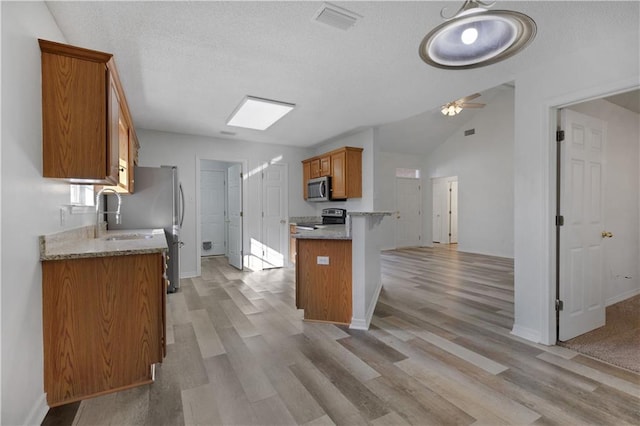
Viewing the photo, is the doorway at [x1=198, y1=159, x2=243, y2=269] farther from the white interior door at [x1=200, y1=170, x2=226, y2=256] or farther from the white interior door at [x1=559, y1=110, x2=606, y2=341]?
the white interior door at [x1=559, y1=110, x2=606, y2=341]

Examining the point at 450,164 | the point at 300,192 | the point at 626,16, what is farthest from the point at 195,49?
the point at 450,164

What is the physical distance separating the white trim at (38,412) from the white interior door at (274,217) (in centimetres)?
411

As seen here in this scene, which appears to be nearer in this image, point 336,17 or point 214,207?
point 336,17

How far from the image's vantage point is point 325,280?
120 inches

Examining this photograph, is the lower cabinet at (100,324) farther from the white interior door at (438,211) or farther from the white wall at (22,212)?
the white interior door at (438,211)

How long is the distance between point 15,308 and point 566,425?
2875mm

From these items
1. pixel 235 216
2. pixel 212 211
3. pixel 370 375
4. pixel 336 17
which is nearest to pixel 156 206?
pixel 235 216

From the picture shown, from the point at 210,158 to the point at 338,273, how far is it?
3.60 metres

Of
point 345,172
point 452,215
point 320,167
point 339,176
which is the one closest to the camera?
point 345,172

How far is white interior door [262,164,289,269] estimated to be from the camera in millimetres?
5844

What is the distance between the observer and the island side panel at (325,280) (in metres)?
2.97

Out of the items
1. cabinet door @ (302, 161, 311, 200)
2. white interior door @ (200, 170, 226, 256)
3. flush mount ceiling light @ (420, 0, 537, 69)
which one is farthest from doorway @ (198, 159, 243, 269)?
flush mount ceiling light @ (420, 0, 537, 69)

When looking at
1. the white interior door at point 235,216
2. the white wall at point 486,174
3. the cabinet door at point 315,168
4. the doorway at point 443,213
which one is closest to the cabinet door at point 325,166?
the cabinet door at point 315,168

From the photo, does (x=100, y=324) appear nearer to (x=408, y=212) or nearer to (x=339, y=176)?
(x=339, y=176)
